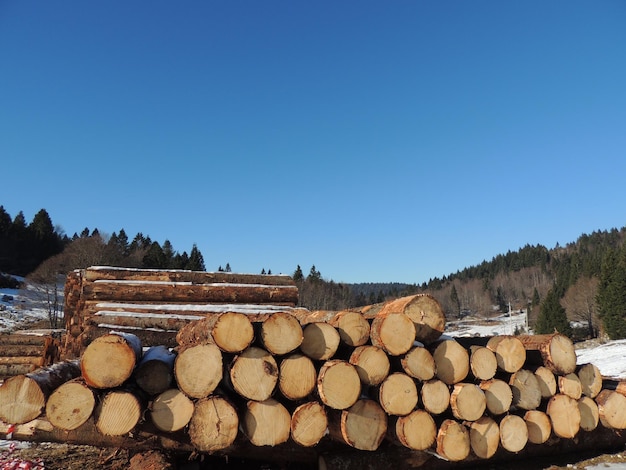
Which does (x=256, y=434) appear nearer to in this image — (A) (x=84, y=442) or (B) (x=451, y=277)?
(A) (x=84, y=442)

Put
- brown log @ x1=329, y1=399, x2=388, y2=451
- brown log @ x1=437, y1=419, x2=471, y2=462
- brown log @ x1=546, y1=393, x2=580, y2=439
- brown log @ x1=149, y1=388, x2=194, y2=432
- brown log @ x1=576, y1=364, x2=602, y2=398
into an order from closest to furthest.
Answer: brown log @ x1=149, y1=388, x2=194, y2=432, brown log @ x1=329, y1=399, x2=388, y2=451, brown log @ x1=437, y1=419, x2=471, y2=462, brown log @ x1=546, y1=393, x2=580, y2=439, brown log @ x1=576, y1=364, x2=602, y2=398

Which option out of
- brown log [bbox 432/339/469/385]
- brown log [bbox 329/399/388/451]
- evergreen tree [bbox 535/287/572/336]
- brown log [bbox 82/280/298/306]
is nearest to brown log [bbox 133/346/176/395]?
brown log [bbox 329/399/388/451]

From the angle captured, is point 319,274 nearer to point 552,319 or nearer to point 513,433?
point 552,319

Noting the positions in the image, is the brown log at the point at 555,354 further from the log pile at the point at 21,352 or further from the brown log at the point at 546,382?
the log pile at the point at 21,352

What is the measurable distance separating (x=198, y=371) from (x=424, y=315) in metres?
2.37

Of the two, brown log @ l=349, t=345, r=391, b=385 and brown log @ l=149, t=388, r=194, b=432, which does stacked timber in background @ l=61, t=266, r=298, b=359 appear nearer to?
brown log @ l=149, t=388, r=194, b=432

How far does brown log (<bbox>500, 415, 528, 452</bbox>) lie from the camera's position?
4.67 meters

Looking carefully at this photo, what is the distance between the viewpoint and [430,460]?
4.92m

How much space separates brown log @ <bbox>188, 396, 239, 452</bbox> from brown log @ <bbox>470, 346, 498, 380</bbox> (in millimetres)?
2537

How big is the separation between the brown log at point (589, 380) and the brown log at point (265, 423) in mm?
3828

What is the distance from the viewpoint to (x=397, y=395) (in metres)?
4.24

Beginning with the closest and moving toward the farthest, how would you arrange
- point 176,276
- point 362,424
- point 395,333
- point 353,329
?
point 362,424 < point 395,333 < point 353,329 < point 176,276

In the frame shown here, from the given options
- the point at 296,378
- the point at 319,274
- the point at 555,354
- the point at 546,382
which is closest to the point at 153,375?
the point at 296,378

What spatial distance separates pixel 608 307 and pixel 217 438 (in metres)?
54.6
